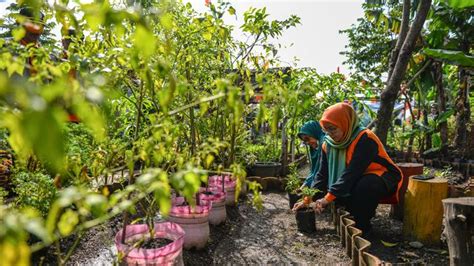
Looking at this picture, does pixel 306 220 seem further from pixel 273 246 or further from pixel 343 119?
pixel 343 119

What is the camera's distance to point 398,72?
4.25m

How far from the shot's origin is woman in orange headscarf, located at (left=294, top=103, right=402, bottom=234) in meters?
3.06

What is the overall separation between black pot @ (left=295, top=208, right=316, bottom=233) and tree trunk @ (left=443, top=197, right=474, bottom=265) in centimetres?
121

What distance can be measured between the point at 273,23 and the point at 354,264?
2.48m

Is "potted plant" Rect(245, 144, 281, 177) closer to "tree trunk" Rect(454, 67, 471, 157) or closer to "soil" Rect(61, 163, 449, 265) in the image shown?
"soil" Rect(61, 163, 449, 265)

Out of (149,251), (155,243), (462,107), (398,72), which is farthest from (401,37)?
(149,251)

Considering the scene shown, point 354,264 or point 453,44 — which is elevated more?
point 453,44

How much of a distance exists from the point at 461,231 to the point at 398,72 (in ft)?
7.97

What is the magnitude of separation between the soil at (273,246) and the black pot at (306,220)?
6cm

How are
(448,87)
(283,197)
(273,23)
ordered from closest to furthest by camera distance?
(273,23) < (283,197) < (448,87)

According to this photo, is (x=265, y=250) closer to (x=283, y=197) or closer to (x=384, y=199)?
(x=384, y=199)

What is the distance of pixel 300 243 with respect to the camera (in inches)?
122

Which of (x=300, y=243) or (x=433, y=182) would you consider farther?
(x=300, y=243)

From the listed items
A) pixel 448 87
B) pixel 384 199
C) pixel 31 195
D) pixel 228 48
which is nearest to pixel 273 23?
pixel 228 48
